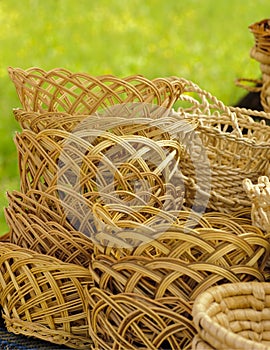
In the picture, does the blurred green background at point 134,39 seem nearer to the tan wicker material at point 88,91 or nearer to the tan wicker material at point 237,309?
the tan wicker material at point 88,91

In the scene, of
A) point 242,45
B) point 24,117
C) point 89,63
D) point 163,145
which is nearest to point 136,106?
point 163,145

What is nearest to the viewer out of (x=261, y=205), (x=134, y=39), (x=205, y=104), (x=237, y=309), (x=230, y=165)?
(x=237, y=309)

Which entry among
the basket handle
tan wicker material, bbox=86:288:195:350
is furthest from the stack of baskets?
the basket handle

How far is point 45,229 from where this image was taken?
1174 mm

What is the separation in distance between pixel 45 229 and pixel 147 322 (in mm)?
317

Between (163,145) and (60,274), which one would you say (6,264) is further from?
(163,145)

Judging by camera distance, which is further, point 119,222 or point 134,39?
point 134,39

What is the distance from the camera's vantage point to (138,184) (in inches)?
44.4

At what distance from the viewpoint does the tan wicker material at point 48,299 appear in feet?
3.65

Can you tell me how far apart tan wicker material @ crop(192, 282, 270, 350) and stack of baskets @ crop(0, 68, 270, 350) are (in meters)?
0.03

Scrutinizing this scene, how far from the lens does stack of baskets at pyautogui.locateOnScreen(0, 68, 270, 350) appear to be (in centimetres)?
93

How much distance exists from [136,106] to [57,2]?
2605 mm

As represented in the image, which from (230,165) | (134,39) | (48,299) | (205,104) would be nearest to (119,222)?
(48,299)

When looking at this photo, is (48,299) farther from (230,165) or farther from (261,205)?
(230,165)
